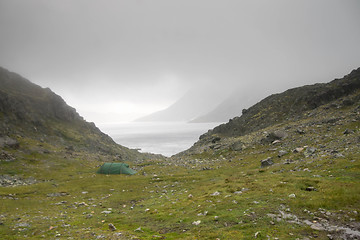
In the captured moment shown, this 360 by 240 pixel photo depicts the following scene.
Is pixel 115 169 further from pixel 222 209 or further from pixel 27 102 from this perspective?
pixel 27 102

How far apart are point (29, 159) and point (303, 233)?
2764 inches

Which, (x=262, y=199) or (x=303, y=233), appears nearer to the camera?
(x=303, y=233)

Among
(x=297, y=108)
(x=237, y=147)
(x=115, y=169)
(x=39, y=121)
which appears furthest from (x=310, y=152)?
(x=39, y=121)

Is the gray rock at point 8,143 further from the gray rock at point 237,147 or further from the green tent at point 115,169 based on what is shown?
the gray rock at point 237,147

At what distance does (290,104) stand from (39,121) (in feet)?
379

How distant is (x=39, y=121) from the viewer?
95062mm

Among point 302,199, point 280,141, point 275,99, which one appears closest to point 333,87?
point 275,99

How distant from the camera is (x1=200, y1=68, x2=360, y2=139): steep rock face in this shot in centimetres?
7288

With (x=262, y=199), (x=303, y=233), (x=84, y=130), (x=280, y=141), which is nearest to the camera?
(x=303, y=233)

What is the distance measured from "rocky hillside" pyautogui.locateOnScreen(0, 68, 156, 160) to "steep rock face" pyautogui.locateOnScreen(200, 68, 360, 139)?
190 feet

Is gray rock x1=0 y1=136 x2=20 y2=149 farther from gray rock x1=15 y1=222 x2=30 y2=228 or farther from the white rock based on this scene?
the white rock

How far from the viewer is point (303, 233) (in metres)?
10.9

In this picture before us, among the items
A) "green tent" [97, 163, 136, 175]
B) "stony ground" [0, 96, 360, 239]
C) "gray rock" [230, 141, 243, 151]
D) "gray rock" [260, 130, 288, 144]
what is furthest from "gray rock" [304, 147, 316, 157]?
"green tent" [97, 163, 136, 175]

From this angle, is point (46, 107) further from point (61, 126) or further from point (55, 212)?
point (55, 212)
